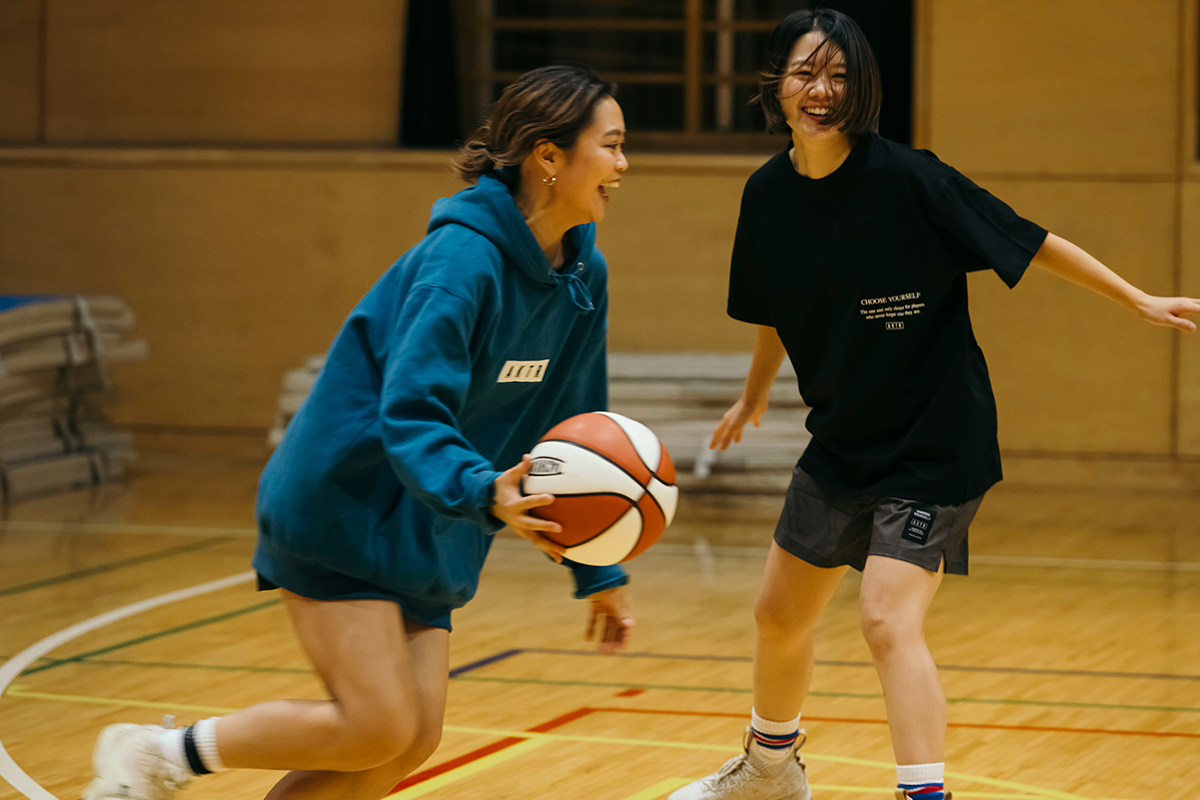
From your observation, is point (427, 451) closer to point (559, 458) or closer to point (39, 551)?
point (559, 458)

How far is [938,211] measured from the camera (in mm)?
2986

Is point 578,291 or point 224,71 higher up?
point 224,71

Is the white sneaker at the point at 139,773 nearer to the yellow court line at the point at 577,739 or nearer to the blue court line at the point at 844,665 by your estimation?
the yellow court line at the point at 577,739

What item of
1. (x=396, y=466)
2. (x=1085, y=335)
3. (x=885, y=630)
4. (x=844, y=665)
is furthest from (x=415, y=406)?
(x=1085, y=335)

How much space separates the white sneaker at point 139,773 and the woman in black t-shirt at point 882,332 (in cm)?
130

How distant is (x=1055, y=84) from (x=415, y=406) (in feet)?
24.0

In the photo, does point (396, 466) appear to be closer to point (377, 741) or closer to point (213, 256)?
point (377, 741)

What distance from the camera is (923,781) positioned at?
9.28ft

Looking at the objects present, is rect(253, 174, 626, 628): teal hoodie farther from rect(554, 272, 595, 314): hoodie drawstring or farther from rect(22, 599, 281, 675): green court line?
rect(22, 599, 281, 675): green court line

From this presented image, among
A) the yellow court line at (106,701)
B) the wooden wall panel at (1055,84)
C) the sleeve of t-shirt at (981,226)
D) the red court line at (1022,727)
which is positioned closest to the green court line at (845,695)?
the red court line at (1022,727)

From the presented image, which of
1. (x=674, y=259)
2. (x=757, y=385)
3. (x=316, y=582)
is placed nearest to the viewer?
(x=316, y=582)

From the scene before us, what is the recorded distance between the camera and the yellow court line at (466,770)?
11.9ft

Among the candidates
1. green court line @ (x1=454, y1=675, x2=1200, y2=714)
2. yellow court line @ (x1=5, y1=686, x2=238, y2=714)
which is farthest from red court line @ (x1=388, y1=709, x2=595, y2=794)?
yellow court line @ (x1=5, y1=686, x2=238, y2=714)

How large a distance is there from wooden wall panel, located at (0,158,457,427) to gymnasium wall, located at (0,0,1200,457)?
0.05ft
